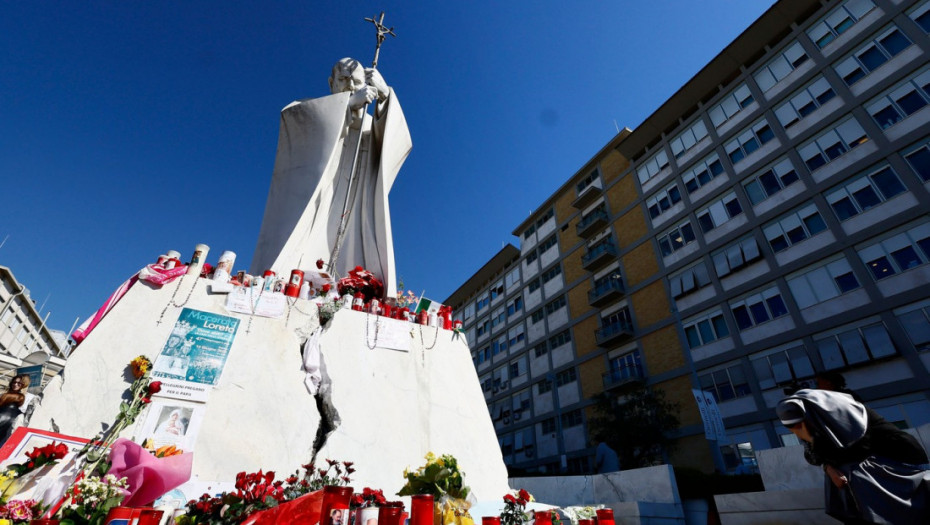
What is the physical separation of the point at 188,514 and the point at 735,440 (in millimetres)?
20817

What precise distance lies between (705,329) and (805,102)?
1172cm

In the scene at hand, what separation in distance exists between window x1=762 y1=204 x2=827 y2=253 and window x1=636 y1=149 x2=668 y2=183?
26.6 feet

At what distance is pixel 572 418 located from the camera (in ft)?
88.0

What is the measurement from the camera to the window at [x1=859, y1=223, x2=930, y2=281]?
48.3 feet

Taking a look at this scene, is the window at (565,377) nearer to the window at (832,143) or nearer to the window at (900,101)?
the window at (832,143)

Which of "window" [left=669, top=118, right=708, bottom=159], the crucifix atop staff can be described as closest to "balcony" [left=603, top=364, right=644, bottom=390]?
"window" [left=669, top=118, right=708, bottom=159]

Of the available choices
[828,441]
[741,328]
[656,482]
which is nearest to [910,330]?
[741,328]

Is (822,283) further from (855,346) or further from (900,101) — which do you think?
(900,101)

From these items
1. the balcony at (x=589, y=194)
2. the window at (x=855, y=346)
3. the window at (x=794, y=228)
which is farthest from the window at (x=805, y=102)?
the balcony at (x=589, y=194)

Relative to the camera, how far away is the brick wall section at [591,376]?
25547mm

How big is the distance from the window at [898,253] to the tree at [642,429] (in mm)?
9614

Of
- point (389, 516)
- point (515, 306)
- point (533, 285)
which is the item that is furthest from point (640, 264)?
point (389, 516)

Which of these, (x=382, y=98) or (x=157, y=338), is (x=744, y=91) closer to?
(x=382, y=98)

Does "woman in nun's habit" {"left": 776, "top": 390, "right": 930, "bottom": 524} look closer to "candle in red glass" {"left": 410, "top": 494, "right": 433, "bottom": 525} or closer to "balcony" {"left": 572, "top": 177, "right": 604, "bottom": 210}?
"candle in red glass" {"left": 410, "top": 494, "right": 433, "bottom": 525}
